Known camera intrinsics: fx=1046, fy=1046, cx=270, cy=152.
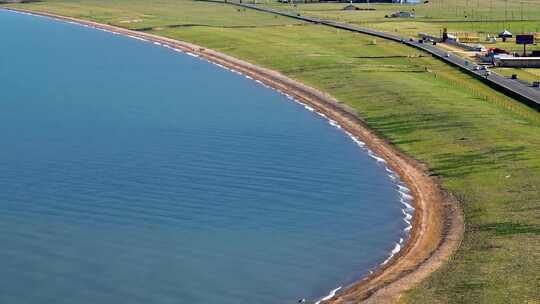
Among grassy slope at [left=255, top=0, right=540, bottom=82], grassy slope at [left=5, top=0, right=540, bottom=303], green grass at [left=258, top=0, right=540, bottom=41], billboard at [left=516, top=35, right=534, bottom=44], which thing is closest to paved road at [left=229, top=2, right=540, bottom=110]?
grassy slope at [left=5, top=0, right=540, bottom=303]

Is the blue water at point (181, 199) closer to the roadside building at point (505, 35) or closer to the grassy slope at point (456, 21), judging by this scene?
the roadside building at point (505, 35)

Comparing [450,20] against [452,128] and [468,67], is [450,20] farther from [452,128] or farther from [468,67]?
[452,128]

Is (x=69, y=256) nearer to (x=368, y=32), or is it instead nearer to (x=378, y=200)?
(x=378, y=200)

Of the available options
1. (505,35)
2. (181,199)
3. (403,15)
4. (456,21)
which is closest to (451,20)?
(456,21)

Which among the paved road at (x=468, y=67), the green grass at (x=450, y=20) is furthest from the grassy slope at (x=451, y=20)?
the paved road at (x=468, y=67)

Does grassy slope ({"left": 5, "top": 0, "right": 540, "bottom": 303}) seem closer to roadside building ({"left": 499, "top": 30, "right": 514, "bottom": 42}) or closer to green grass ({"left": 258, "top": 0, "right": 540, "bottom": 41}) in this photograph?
green grass ({"left": 258, "top": 0, "right": 540, "bottom": 41})
